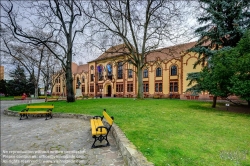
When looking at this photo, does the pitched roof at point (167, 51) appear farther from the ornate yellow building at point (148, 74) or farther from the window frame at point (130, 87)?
the window frame at point (130, 87)

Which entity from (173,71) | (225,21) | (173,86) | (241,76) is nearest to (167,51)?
A: (173,71)

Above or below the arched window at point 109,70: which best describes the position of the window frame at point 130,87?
below

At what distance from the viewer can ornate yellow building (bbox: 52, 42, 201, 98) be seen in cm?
2877

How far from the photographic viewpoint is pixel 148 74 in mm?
35188

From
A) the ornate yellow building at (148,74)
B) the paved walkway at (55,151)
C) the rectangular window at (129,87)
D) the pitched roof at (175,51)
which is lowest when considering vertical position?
the paved walkway at (55,151)

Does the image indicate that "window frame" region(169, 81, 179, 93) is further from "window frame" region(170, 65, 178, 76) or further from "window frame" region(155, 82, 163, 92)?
"window frame" region(155, 82, 163, 92)

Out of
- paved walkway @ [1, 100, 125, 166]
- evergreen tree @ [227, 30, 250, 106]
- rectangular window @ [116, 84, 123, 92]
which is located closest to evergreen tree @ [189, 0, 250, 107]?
evergreen tree @ [227, 30, 250, 106]

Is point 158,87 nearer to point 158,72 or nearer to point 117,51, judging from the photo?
point 158,72

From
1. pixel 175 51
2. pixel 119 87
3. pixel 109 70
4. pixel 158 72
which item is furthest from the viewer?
pixel 109 70

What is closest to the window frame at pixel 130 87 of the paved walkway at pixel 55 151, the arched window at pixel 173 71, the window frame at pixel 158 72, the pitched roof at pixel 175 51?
the window frame at pixel 158 72

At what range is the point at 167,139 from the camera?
4.60m

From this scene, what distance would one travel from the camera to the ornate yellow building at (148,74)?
28.8m

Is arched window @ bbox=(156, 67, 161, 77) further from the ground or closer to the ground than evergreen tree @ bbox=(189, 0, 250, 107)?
closer to the ground

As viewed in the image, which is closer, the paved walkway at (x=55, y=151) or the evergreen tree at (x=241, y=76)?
the paved walkway at (x=55, y=151)
